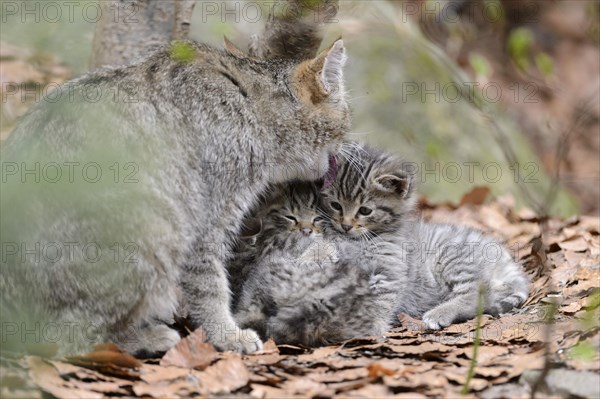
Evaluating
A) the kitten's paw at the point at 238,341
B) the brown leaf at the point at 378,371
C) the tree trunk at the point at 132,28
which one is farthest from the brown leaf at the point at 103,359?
the tree trunk at the point at 132,28

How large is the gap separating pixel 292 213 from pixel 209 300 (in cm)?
99

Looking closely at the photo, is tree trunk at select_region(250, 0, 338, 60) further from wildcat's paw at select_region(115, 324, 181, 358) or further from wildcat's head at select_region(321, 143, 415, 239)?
wildcat's paw at select_region(115, 324, 181, 358)

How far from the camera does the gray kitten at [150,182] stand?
4527 millimetres

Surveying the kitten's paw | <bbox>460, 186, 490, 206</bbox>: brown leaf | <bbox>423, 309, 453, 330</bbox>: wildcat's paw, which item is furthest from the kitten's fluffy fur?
<bbox>460, 186, 490, 206</bbox>: brown leaf

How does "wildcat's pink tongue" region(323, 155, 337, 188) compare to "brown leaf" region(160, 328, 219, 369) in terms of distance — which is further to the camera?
"wildcat's pink tongue" region(323, 155, 337, 188)

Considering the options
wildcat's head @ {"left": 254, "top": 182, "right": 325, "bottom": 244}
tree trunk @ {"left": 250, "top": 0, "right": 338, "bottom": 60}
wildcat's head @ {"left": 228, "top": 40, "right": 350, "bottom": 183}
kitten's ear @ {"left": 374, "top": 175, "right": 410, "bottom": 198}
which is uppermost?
tree trunk @ {"left": 250, "top": 0, "right": 338, "bottom": 60}

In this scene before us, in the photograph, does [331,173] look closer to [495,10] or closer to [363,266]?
[363,266]

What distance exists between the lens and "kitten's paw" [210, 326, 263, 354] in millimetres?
4895

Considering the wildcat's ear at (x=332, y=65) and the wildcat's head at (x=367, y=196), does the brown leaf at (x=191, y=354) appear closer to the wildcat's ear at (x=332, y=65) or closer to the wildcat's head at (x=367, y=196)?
the wildcat's head at (x=367, y=196)

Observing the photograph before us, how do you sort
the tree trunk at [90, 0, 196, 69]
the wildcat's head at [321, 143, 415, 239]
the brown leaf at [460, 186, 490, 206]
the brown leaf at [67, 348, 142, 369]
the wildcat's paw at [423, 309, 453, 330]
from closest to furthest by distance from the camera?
the brown leaf at [67, 348, 142, 369], the wildcat's paw at [423, 309, 453, 330], the wildcat's head at [321, 143, 415, 239], the tree trunk at [90, 0, 196, 69], the brown leaf at [460, 186, 490, 206]

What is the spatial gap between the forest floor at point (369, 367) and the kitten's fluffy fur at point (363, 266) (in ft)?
0.53

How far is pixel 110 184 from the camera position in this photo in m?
4.66

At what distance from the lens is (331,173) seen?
5.93 meters

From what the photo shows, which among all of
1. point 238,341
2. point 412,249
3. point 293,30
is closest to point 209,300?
point 238,341
